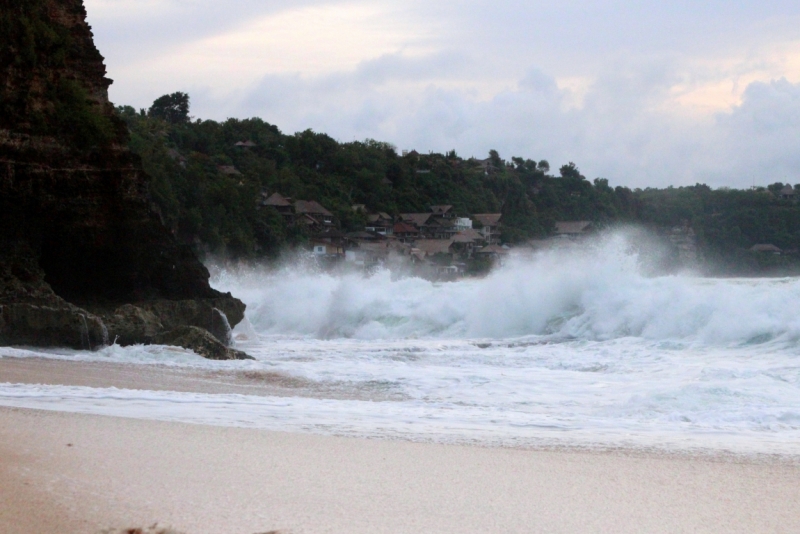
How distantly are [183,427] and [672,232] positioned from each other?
280 ft

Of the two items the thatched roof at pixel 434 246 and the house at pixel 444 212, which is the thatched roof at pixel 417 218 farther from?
the thatched roof at pixel 434 246

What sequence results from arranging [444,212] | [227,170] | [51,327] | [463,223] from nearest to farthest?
[51,327], [227,170], [463,223], [444,212]

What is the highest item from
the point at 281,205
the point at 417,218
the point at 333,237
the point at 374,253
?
the point at 281,205

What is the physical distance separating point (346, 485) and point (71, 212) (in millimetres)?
10958

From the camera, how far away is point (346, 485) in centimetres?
517

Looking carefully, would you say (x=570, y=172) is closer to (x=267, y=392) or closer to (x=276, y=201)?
(x=276, y=201)

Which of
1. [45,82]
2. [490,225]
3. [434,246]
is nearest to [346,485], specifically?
[45,82]

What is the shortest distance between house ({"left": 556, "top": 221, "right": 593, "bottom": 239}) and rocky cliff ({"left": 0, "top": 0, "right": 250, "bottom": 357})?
71.0 meters

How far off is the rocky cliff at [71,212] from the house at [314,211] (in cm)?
5313

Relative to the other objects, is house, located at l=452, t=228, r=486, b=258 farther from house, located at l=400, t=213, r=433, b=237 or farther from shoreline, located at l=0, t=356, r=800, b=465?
shoreline, located at l=0, t=356, r=800, b=465

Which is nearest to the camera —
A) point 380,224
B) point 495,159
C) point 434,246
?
point 434,246

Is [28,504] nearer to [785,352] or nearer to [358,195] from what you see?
[785,352]

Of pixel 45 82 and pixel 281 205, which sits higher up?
pixel 45 82

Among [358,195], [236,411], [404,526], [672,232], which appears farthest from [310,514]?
[672,232]
